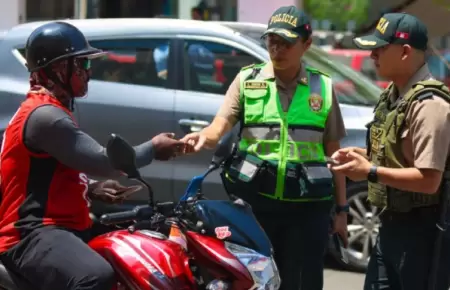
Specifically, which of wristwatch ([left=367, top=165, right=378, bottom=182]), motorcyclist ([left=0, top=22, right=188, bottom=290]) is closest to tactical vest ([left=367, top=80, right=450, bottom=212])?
wristwatch ([left=367, top=165, right=378, bottom=182])

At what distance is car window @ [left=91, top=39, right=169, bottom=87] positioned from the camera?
7.07m

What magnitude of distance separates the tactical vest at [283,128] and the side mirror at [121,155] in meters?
1.06

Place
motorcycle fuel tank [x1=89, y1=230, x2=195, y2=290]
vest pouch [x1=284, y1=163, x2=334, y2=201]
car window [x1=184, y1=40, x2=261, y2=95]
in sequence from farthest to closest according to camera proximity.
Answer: car window [x1=184, y1=40, x2=261, y2=95]
vest pouch [x1=284, y1=163, x2=334, y2=201]
motorcycle fuel tank [x1=89, y1=230, x2=195, y2=290]

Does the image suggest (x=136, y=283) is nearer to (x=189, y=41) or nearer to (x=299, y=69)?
(x=299, y=69)

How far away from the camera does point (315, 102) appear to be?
4184mm

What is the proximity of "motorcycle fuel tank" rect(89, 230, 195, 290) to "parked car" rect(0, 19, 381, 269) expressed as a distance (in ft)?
10.9

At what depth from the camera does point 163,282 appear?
3.25m

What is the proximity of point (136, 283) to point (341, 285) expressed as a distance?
354 centimetres

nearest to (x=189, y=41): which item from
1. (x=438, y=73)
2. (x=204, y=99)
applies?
(x=204, y=99)

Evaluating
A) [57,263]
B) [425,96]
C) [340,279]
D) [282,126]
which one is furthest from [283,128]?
[340,279]

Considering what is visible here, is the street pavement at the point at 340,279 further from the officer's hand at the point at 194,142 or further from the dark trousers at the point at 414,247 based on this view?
the officer's hand at the point at 194,142

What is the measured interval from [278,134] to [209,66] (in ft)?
9.83

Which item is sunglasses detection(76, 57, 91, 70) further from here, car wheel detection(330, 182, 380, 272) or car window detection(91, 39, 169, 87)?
car wheel detection(330, 182, 380, 272)

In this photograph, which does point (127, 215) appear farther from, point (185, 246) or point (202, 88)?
point (202, 88)
